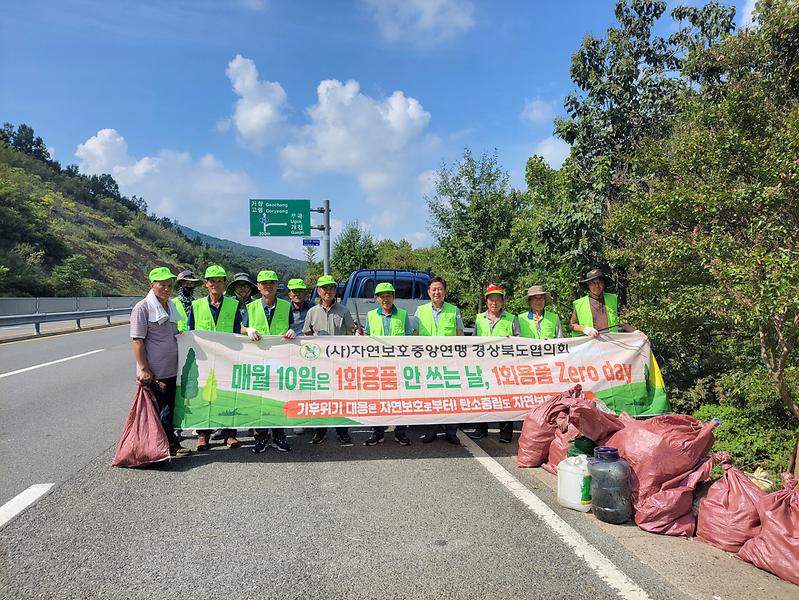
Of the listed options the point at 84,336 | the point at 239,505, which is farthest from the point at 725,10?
the point at 84,336

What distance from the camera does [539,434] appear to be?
513cm

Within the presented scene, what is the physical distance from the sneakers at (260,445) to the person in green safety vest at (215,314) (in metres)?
0.33

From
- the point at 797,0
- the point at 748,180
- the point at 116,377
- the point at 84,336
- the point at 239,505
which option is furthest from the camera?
the point at 84,336

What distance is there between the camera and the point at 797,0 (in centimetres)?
575

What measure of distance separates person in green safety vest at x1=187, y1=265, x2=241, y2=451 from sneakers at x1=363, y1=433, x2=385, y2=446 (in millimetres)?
1424

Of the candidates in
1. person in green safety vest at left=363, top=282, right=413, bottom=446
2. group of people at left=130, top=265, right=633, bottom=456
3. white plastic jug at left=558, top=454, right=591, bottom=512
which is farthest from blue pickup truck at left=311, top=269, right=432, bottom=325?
white plastic jug at left=558, top=454, right=591, bottom=512

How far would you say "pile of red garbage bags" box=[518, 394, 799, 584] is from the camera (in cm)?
316

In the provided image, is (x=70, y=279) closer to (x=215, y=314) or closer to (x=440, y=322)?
(x=215, y=314)

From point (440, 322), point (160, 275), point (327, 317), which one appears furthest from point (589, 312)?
point (160, 275)

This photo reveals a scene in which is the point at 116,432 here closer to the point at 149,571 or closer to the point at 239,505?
the point at 239,505

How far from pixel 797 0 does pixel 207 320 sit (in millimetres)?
7189

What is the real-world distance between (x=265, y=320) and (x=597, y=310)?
12.9 ft

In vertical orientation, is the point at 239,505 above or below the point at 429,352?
below

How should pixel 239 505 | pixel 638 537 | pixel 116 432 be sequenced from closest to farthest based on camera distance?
pixel 638 537, pixel 239 505, pixel 116 432
